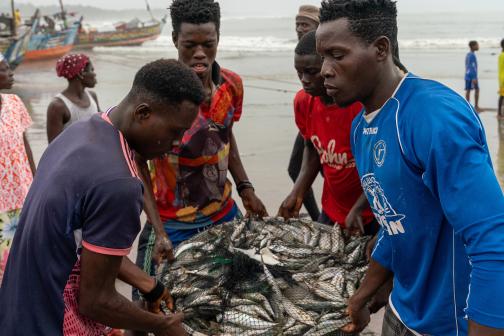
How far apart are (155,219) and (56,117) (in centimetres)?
280

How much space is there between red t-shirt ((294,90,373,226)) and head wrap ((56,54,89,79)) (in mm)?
2977

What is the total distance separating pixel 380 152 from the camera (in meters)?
2.26

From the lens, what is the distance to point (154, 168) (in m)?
3.81

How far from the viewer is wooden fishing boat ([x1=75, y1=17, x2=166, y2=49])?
139ft

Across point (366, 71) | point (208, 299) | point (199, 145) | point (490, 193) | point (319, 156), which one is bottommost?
point (208, 299)

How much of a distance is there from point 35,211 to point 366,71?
141 cm

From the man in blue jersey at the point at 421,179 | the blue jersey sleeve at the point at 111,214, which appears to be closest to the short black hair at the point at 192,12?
the man in blue jersey at the point at 421,179

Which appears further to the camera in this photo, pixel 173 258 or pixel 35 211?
pixel 173 258

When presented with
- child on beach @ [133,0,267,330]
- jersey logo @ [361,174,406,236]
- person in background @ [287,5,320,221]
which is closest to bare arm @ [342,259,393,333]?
jersey logo @ [361,174,406,236]

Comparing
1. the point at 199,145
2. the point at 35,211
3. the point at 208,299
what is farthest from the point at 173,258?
the point at 35,211

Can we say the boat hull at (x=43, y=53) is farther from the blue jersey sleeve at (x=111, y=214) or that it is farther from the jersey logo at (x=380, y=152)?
the jersey logo at (x=380, y=152)

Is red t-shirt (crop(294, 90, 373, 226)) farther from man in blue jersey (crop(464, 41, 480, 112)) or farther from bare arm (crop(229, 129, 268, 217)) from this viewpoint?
man in blue jersey (crop(464, 41, 480, 112))

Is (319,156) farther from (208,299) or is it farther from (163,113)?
(163,113)

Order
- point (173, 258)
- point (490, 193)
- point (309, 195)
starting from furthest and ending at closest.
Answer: point (309, 195)
point (173, 258)
point (490, 193)
